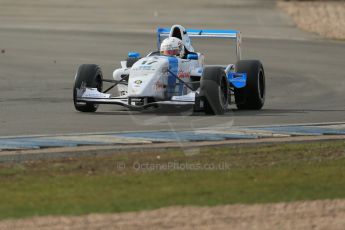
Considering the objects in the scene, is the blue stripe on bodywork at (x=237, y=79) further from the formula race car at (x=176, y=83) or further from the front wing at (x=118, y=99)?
the front wing at (x=118, y=99)

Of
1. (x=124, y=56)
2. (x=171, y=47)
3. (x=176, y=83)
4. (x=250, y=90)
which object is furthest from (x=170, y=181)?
(x=124, y=56)

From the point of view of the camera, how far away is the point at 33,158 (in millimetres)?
13602

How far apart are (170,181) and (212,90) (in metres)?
5.99

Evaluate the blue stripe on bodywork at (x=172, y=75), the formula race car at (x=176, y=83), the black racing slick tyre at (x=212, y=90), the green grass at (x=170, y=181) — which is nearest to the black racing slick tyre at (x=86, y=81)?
the formula race car at (x=176, y=83)

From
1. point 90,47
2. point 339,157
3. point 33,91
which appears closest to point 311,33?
point 90,47

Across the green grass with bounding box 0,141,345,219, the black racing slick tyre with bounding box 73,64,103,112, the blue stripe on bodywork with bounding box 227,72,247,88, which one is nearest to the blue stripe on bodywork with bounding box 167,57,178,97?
the blue stripe on bodywork with bounding box 227,72,247,88

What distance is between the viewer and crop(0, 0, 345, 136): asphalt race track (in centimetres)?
1795

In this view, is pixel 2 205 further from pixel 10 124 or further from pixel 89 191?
pixel 10 124

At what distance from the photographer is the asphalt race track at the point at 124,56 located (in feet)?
58.9

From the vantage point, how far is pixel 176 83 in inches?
760

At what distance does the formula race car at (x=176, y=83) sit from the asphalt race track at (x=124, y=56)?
27 centimetres

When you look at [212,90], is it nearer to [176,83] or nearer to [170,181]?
[176,83]

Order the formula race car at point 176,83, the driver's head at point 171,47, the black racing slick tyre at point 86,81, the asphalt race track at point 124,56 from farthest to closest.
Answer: the driver's head at point 171,47, the black racing slick tyre at point 86,81, the formula race car at point 176,83, the asphalt race track at point 124,56

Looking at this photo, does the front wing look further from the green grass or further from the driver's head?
the green grass
